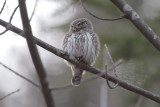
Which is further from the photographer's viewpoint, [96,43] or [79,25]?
[79,25]

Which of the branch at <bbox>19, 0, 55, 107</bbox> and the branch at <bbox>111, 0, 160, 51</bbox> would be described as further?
the branch at <bbox>111, 0, 160, 51</bbox>

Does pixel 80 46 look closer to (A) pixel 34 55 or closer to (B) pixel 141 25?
(B) pixel 141 25

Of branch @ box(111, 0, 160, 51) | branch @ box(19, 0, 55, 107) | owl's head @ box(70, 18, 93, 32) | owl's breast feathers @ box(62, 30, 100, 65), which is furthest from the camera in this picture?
owl's head @ box(70, 18, 93, 32)

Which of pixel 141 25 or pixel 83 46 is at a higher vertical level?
pixel 141 25

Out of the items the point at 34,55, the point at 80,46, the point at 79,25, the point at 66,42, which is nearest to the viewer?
the point at 34,55

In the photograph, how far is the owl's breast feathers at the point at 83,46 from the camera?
4891 mm

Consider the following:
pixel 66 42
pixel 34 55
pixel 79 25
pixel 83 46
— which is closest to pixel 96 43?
pixel 83 46

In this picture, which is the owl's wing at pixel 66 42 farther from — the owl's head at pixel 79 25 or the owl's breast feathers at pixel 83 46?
the owl's head at pixel 79 25

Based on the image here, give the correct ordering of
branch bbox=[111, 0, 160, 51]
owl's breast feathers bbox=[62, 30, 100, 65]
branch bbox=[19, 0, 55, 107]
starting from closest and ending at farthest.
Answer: branch bbox=[19, 0, 55, 107] < branch bbox=[111, 0, 160, 51] < owl's breast feathers bbox=[62, 30, 100, 65]

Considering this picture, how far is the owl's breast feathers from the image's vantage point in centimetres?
489

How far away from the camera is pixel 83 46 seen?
4910 mm

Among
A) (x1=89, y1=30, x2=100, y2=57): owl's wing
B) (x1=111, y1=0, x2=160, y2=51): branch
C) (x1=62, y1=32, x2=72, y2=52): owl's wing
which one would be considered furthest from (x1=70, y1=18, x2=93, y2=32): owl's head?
(x1=111, y1=0, x2=160, y2=51): branch

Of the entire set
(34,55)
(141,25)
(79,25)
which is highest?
(34,55)

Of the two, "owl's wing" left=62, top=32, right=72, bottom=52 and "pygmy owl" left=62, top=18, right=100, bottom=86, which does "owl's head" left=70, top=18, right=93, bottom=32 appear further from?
"owl's wing" left=62, top=32, right=72, bottom=52
